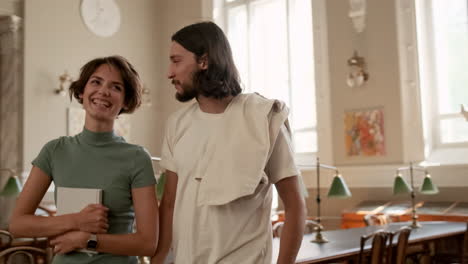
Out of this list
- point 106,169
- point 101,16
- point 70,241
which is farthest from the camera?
point 101,16

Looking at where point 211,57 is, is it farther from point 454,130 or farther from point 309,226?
point 454,130

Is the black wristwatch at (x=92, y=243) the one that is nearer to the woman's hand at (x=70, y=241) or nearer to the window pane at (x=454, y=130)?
the woman's hand at (x=70, y=241)

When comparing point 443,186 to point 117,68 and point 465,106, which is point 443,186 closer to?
point 465,106

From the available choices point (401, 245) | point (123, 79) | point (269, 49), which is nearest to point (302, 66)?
point (269, 49)

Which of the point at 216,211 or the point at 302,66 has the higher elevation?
the point at 302,66

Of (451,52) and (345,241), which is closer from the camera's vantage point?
(345,241)

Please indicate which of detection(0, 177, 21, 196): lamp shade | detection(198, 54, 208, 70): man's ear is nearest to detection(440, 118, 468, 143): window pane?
detection(0, 177, 21, 196): lamp shade

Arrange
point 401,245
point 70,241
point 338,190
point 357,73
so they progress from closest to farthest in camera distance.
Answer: point 70,241, point 401,245, point 338,190, point 357,73

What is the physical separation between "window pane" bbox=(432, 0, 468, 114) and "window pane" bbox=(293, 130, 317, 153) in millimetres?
2303

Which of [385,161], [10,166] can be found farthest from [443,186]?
[10,166]

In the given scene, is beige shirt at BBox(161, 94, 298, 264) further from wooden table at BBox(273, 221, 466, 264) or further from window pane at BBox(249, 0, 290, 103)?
window pane at BBox(249, 0, 290, 103)

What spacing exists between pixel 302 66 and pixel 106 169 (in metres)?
8.46

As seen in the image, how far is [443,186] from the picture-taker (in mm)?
7457

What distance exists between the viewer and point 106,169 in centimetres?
171
